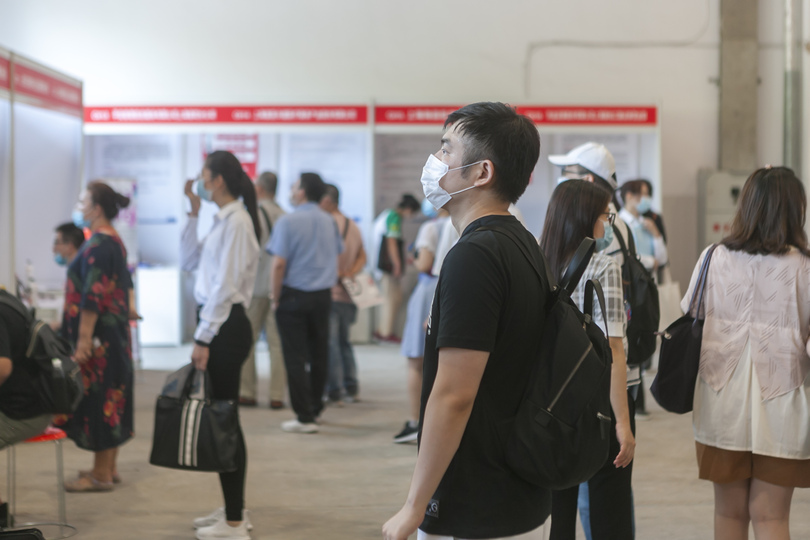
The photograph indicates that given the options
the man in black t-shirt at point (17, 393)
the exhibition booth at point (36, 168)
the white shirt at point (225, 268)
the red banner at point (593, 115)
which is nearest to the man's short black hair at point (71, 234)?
the exhibition booth at point (36, 168)

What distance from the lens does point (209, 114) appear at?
8219mm

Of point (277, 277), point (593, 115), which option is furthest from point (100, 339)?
point (593, 115)

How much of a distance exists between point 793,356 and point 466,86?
7.15m

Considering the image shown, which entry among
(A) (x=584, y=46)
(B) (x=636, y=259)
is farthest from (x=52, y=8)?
(B) (x=636, y=259)

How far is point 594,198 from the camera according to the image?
2.27m

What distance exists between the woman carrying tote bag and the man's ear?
1.22 metres

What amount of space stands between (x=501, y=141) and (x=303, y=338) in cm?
374

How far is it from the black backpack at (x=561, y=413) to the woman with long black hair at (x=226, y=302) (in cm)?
198

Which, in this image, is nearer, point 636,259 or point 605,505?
point 605,505

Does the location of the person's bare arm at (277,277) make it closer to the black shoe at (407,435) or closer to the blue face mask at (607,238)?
the black shoe at (407,435)

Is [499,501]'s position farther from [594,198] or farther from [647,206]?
[647,206]

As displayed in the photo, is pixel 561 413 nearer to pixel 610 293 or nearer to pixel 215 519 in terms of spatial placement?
pixel 610 293

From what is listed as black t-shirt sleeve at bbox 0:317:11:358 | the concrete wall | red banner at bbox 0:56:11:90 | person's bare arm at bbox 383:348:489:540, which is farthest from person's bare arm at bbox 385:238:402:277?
person's bare arm at bbox 383:348:489:540

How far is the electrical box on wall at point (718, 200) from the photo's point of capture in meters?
8.68
